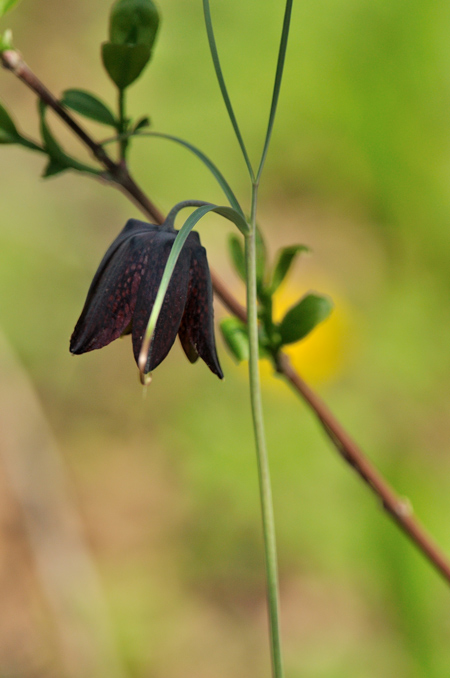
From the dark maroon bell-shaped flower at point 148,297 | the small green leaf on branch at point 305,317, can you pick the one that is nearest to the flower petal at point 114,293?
the dark maroon bell-shaped flower at point 148,297

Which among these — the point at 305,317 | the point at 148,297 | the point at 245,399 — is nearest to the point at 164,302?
the point at 148,297

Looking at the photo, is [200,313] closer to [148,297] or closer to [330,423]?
[148,297]

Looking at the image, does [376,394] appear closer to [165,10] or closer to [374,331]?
[374,331]

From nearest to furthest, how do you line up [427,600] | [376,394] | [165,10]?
[427,600] < [376,394] < [165,10]

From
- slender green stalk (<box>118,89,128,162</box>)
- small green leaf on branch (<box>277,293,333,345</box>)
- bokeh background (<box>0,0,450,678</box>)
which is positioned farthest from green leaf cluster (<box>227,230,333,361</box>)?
bokeh background (<box>0,0,450,678</box>)

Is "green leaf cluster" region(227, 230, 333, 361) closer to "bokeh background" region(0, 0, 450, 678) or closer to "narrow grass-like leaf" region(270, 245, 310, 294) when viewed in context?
"narrow grass-like leaf" region(270, 245, 310, 294)

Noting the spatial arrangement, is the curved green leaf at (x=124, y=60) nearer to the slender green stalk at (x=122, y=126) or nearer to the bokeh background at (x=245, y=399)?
the slender green stalk at (x=122, y=126)

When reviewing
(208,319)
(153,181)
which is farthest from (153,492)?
(208,319)
